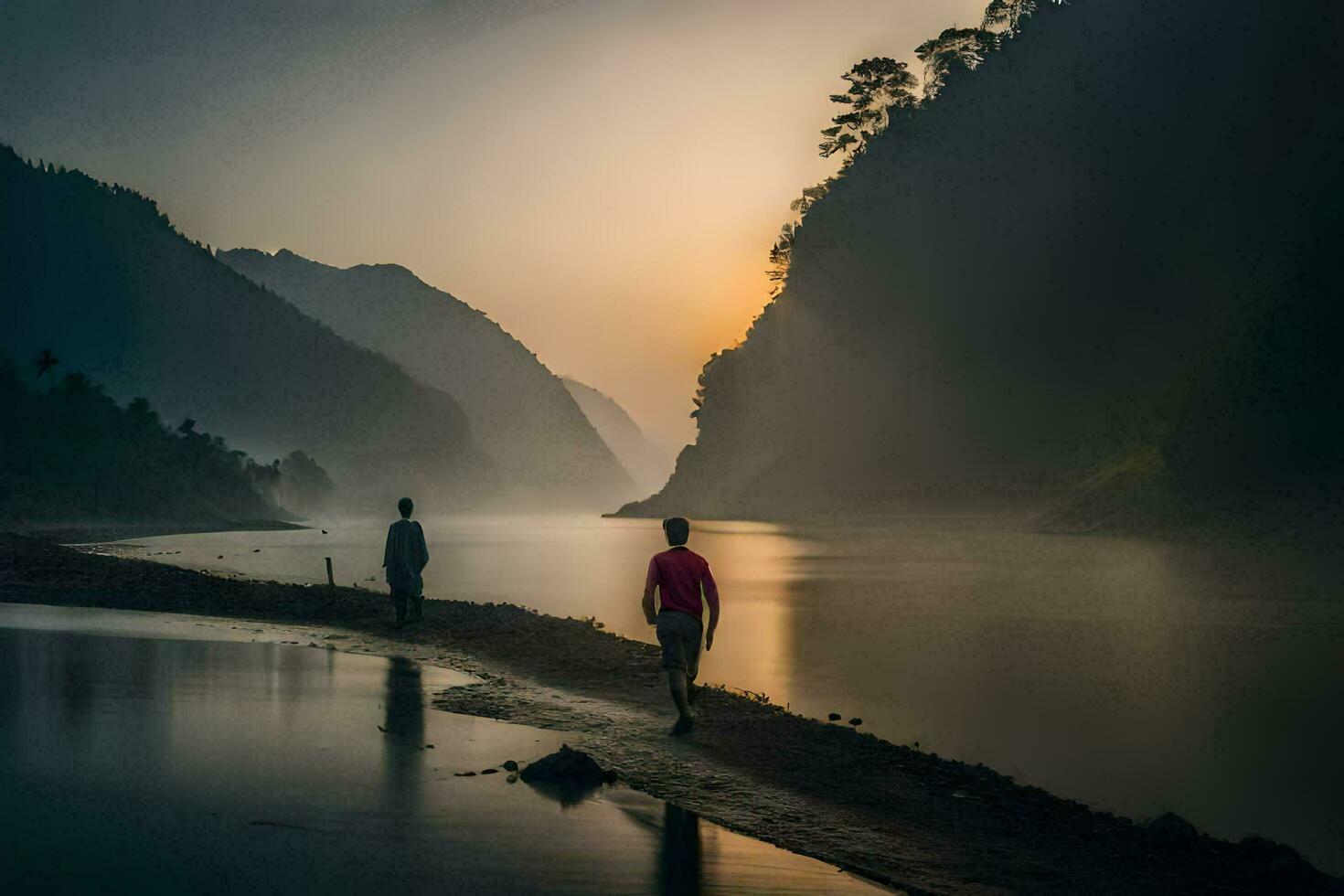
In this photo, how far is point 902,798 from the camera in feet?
33.8

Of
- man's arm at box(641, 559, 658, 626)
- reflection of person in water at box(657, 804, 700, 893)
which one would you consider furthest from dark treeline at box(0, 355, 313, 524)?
reflection of person in water at box(657, 804, 700, 893)

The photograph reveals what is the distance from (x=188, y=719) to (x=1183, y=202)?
92.2 metres

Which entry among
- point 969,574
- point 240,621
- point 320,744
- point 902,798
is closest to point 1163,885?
point 902,798

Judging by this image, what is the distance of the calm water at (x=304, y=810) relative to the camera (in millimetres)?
7137

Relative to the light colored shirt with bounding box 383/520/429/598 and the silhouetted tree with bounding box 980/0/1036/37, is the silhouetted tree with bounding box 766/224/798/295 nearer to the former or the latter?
the silhouetted tree with bounding box 980/0/1036/37

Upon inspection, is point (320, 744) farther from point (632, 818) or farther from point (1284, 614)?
point (1284, 614)

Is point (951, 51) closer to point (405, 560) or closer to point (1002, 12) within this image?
point (1002, 12)

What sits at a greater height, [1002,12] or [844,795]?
[1002,12]

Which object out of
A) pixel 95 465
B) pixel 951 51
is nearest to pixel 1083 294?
pixel 951 51

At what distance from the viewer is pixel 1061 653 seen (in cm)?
2842

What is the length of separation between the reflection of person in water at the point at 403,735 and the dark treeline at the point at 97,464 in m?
77.8

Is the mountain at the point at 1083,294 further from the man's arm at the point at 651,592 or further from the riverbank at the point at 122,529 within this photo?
the man's arm at the point at 651,592

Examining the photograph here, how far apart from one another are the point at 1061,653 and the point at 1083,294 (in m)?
74.4

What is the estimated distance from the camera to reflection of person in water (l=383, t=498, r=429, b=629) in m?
20.7
